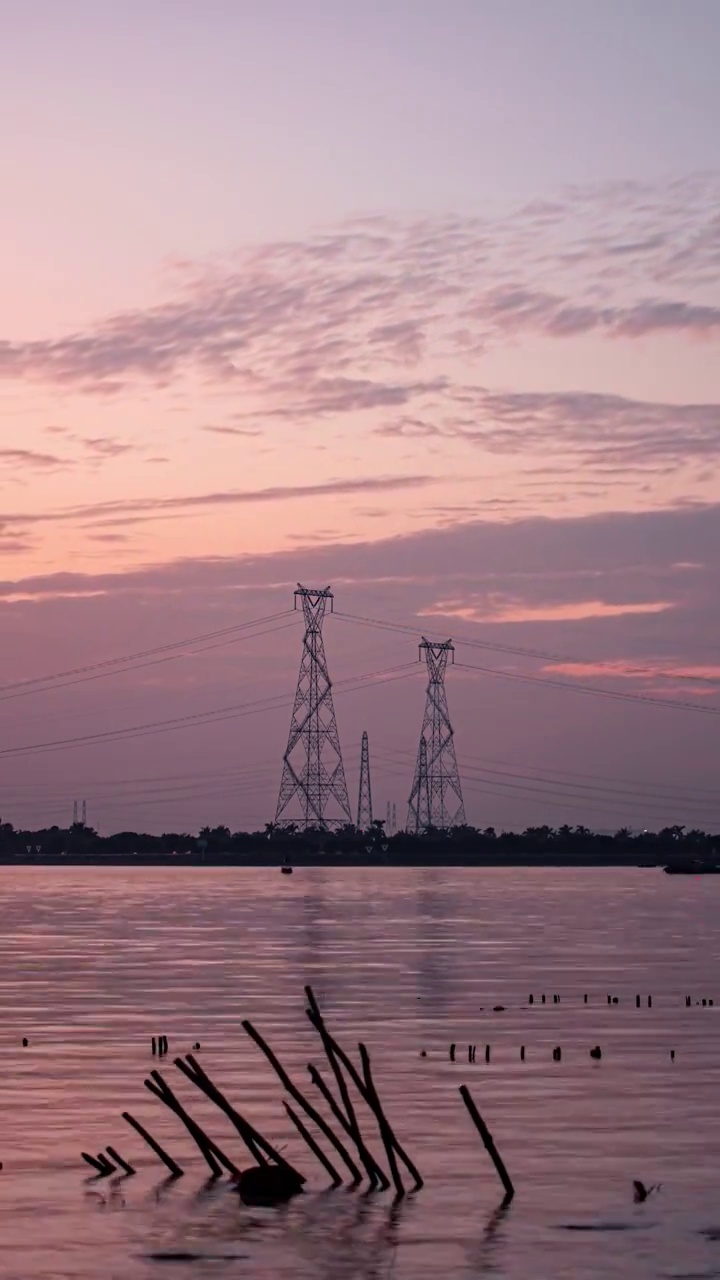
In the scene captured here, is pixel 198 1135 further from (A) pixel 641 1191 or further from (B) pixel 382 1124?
(A) pixel 641 1191

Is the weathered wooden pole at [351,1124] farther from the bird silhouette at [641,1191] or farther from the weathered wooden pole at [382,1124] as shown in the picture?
the bird silhouette at [641,1191]

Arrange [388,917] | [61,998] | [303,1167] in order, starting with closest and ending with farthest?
[303,1167], [61,998], [388,917]

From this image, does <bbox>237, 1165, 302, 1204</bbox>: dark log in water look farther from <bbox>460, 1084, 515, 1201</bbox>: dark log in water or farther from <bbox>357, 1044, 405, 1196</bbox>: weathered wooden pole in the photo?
<bbox>460, 1084, 515, 1201</bbox>: dark log in water

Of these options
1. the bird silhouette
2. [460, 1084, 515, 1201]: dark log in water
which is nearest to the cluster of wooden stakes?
[460, 1084, 515, 1201]: dark log in water

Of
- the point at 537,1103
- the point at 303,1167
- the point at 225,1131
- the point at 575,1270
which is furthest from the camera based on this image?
the point at 537,1103

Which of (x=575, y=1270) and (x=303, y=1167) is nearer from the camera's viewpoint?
(x=575, y=1270)

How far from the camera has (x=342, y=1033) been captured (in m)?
60.8

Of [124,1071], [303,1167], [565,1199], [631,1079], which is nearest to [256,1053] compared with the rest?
[124,1071]

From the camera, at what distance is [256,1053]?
5509 cm

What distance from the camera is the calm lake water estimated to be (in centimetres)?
3012

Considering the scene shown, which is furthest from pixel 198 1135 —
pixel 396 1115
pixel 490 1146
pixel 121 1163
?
pixel 396 1115

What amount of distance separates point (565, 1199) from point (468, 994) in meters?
43.6

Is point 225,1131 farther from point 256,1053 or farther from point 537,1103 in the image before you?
point 256,1053

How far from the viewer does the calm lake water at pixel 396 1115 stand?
98.8 feet
